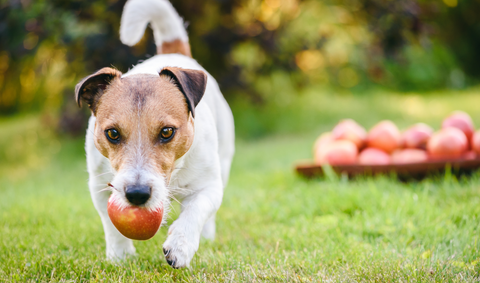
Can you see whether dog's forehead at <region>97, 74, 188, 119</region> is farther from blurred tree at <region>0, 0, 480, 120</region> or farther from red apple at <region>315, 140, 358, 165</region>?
blurred tree at <region>0, 0, 480, 120</region>

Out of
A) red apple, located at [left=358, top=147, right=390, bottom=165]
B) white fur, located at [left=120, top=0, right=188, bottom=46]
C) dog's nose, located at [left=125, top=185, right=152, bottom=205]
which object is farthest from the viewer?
red apple, located at [left=358, top=147, right=390, bottom=165]

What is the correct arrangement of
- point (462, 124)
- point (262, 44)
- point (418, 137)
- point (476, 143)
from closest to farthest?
point (476, 143)
point (462, 124)
point (418, 137)
point (262, 44)

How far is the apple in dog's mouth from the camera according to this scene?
206cm

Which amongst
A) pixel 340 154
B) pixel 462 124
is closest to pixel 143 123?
pixel 340 154

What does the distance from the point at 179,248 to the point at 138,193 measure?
0.38m

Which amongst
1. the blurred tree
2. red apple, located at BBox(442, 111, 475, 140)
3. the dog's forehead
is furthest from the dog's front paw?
the blurred tree

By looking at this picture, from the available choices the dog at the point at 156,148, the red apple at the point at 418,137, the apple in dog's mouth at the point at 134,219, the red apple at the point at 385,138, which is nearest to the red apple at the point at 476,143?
the red apple at the point at 418,137

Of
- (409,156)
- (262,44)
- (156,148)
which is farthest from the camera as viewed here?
(262,44)

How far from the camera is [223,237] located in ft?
10.2

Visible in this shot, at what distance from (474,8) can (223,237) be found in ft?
Answer: 44.9

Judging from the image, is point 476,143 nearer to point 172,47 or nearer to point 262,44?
point 172,47

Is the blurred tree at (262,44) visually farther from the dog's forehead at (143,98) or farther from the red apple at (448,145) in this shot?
the red apple at (448,145)

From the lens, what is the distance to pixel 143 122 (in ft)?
7.27

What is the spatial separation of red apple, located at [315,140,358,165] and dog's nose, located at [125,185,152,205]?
2.87 metres
